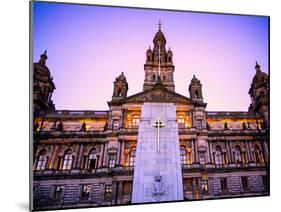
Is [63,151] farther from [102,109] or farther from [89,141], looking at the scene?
A: [102,109]

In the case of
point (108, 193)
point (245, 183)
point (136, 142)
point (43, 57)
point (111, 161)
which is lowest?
point (108, 193)

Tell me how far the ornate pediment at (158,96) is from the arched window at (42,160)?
7.74 feet

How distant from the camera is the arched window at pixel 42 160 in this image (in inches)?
241

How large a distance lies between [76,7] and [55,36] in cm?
82

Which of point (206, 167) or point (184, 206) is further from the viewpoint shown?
point (206, 167)

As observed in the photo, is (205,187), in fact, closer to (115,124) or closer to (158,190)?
(158,190)

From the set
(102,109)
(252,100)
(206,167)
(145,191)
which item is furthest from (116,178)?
(252,100)

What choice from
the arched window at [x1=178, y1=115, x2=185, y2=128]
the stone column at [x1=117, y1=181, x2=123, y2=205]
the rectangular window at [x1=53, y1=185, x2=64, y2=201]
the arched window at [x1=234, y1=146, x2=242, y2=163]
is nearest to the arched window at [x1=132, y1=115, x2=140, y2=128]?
the arched window at [x1=178, y1=115, x2=185, y2=128]

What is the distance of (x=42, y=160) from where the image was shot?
6.32m

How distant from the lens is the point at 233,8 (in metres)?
6.73

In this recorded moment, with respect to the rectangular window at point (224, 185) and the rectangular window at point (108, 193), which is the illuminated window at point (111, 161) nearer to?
the rectangular window at point (108, 193)

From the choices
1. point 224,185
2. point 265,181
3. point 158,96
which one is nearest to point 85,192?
point 158,96

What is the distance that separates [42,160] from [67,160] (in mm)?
869

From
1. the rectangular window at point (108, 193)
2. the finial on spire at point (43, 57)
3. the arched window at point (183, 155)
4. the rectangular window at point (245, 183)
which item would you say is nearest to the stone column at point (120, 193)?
the rectangular window at point (108, 193)
